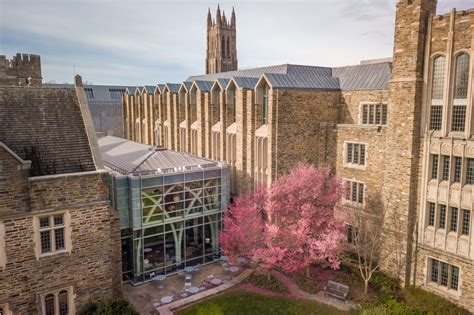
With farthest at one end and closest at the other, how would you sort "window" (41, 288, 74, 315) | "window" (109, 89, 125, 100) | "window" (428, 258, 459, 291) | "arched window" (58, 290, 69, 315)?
"window" (109, 89, 125, 100), "window" (428, 258, 459, 291), "arched window" (58, 290, 69, 315), "window" (41, 288, 74, 315)

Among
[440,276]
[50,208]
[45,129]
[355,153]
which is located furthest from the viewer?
[355,153]

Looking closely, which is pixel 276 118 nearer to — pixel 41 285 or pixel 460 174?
pixel 460 174

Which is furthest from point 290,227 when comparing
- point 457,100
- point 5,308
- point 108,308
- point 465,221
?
point 5,308

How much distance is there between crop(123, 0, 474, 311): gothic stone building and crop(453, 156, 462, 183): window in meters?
0.05

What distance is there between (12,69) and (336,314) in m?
33.2

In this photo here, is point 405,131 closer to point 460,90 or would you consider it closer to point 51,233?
point 460,90

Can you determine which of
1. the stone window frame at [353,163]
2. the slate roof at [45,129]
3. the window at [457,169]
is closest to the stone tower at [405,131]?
the window at [457,169]

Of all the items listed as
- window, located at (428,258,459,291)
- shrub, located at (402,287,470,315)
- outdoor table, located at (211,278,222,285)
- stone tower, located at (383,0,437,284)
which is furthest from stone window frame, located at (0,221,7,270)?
window, located at (428,258,459,291)

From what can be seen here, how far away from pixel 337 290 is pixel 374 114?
13311mm

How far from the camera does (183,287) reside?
21688 mm

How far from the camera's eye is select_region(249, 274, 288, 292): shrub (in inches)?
843

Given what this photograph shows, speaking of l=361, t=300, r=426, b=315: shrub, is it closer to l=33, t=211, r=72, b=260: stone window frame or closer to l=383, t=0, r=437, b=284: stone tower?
l=383, t=0, r=437, b=284: stone tower

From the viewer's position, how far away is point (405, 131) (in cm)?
2075

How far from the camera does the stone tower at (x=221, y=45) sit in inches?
2936
